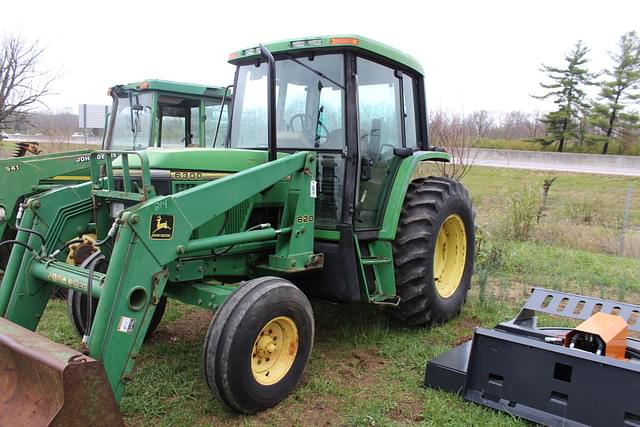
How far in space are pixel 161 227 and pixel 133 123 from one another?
5.40m

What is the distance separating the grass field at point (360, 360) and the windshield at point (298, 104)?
5.59ft

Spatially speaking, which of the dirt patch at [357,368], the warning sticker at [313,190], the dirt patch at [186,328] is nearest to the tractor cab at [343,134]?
the warning sticker at [313,190]

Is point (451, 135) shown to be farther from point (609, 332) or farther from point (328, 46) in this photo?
point (609, 332)

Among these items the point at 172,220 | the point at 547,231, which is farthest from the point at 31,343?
the point at 547,231

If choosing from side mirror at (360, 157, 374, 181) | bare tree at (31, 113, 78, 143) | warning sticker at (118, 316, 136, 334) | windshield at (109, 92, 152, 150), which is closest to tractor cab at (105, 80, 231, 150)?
windshield at (109, 92, 152, 150)

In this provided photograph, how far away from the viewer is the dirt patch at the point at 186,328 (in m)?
4.60

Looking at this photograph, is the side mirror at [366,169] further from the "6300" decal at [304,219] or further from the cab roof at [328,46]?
the cab roof at [328,46]

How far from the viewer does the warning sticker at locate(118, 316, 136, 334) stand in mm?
2818

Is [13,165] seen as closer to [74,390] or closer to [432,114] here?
[74,390]

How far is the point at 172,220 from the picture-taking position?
305 cm

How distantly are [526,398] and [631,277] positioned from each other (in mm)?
4486

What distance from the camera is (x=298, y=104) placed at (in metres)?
4.34

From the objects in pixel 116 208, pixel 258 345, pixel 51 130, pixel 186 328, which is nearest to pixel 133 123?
pixel 186 328

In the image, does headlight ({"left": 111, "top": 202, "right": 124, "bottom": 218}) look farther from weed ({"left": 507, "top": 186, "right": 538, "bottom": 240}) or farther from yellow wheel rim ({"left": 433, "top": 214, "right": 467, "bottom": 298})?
weed ({"left": 507, "top": 186, "right": 538, "bottom": 240})
